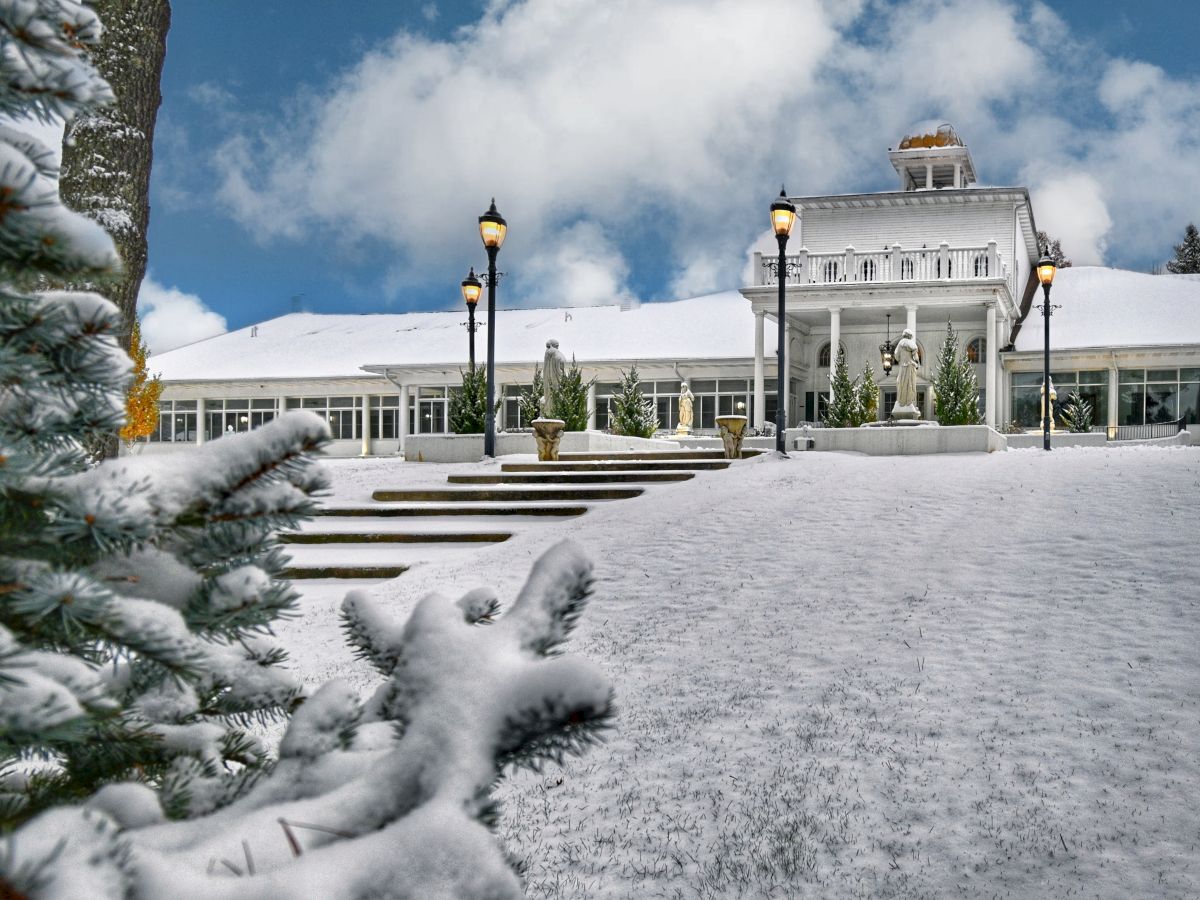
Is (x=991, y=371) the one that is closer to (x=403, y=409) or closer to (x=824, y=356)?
(x=824, y=356)

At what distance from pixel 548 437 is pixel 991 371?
50.9 feet

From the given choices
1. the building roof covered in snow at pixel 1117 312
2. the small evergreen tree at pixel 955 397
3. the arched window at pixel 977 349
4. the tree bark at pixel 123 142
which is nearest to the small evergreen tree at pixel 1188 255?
the building roof covered in snow at pixel 1117 312

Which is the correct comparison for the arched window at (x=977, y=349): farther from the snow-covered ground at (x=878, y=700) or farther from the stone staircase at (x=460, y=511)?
the snow-covered ground at (x=878, y=700)

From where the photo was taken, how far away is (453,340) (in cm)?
3947

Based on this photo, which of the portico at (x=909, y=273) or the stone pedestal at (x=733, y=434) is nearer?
the stone pedestal at (x=733, y=434)

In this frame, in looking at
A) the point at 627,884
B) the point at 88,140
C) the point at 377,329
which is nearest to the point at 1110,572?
the point at 627,884

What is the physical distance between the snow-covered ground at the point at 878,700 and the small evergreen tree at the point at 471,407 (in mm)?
10612

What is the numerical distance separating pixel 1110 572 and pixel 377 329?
1505 inches

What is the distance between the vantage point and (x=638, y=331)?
125 feet

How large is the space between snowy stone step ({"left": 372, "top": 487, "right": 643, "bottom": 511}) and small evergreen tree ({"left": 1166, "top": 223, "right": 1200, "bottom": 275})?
2190 inches

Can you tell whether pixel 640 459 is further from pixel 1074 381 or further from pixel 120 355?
pixel 1074 381

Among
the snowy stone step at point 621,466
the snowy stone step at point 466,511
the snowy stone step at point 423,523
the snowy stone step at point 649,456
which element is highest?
the snowy stone step at point 649,456

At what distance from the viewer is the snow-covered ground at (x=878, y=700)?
13.6 ft

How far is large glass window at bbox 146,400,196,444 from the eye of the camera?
40.8 meters
